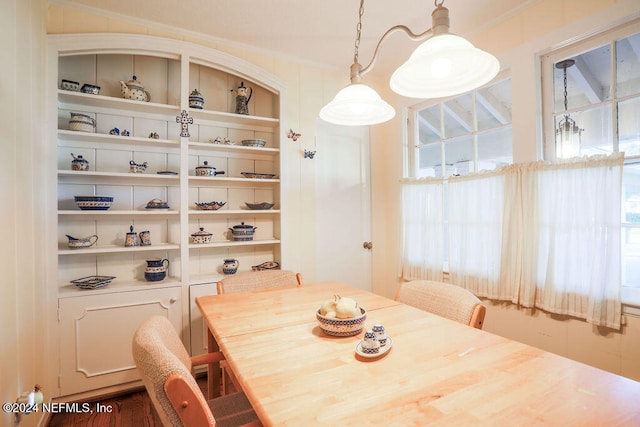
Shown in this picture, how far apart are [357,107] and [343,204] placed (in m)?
1.65

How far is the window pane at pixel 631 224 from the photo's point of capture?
5.37ft

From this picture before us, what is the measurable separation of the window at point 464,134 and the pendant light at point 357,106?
3.98 feet

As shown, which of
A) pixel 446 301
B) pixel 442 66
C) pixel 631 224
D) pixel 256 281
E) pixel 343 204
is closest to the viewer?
pixel 442 66

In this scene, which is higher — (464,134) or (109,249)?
(464,134)

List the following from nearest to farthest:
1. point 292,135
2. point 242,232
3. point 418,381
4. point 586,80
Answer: point 418,381 < point 586,80 < point 242,232 < point 292,135

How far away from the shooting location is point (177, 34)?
2.36 metres

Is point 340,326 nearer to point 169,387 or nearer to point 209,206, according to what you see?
point 169,387

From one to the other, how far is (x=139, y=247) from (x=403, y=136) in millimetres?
2447

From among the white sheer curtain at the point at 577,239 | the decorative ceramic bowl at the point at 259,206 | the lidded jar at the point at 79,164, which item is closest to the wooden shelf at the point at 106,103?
the lidded jar at the point at 79,164

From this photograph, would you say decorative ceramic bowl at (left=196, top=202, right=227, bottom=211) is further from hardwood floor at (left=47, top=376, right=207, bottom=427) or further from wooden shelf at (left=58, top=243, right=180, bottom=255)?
hardwood floor at (left=47, top=376, right=207, bottom=427)

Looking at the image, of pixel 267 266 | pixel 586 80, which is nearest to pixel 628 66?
pixel 586 80

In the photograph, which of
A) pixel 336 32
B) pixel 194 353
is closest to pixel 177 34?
pixel 336 32

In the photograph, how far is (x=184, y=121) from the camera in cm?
230

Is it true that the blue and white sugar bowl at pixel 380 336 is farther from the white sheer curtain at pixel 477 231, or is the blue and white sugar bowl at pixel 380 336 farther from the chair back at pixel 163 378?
the white sheer curtain at pixel 477 231
